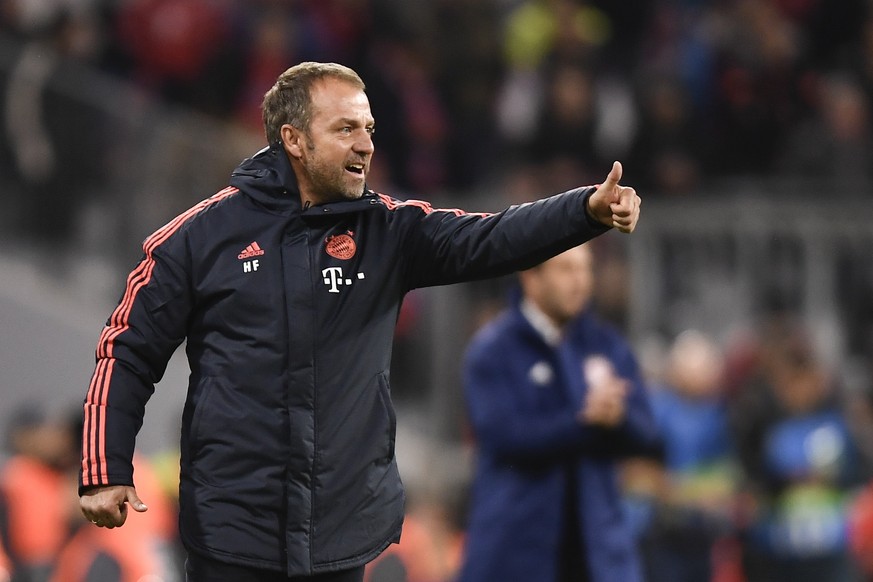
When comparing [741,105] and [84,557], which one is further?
[741,105]

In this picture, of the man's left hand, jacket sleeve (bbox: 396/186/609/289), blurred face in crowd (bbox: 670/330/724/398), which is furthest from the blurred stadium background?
the man's left hand

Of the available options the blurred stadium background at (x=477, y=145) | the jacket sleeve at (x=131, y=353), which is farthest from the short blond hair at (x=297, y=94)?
the blurred stadium background at (x=477, y=145)

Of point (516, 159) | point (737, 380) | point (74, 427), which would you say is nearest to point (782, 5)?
point (516, 159)

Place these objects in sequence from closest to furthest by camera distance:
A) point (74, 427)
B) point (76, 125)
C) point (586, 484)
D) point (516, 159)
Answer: point (586, 484) < point (74, 427) < point (76, 125) < point (516, 159)

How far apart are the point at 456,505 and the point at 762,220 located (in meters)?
2.65

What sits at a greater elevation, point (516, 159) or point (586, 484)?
point (516, 159)

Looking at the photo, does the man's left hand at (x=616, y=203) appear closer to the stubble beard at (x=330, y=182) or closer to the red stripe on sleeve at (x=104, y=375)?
the stubble beard at (x=330, y=182)

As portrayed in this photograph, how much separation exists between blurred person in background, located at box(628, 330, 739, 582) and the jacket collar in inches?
180

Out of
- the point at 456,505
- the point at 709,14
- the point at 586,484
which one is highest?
the point at 709,14

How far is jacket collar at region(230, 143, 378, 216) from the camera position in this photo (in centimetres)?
452

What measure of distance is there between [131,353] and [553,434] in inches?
78.1

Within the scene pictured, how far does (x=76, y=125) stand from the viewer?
36.3 feet

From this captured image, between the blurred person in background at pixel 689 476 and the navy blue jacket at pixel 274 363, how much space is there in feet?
14.5

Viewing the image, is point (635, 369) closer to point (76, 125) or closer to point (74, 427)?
point (74, 427)
